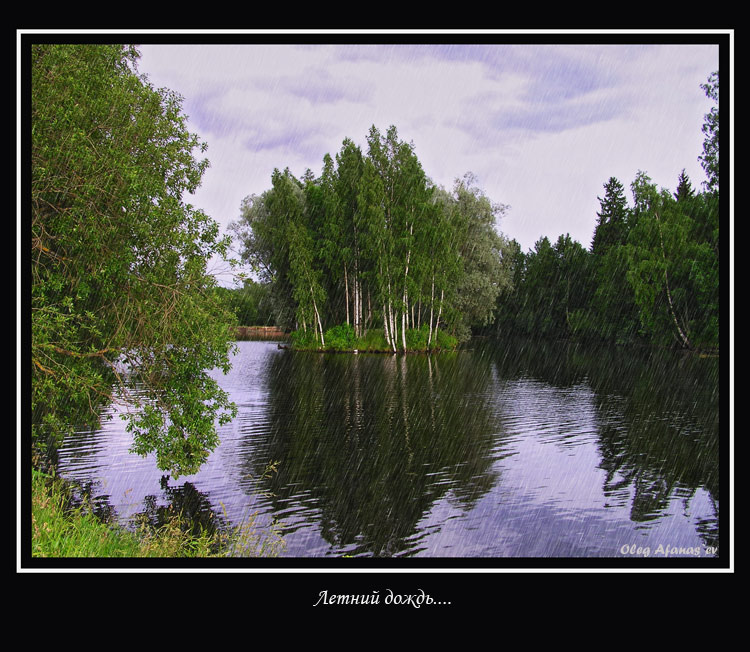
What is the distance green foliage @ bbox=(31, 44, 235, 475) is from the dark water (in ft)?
5.35

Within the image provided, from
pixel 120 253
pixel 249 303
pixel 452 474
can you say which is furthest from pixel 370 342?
pixel 120 253


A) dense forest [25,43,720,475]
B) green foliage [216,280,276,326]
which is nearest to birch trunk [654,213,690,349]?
dense forest [25,43,720,475]

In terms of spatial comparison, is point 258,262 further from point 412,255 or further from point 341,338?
point 412,255

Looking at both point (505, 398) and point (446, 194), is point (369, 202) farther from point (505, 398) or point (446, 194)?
point (505, 398)

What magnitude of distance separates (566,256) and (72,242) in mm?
81031

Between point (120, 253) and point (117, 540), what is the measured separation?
4.35 metres

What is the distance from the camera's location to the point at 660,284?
45344 millimetres

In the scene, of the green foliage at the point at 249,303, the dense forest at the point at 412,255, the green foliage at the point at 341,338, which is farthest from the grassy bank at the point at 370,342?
the green foliage at the point at 249,303

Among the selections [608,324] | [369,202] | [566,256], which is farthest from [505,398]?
Answer: [566,256]

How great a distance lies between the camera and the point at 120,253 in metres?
9.59

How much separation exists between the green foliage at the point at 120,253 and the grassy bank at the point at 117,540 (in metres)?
1.78

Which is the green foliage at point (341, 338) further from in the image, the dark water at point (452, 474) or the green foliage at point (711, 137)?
the green foliage at point (711, 137)

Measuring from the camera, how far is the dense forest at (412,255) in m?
44.0

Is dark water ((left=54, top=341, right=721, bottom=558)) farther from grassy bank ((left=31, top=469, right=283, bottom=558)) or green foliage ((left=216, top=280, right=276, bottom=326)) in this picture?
green foliage ((left=216, top=280, right=276, bottom=326))
